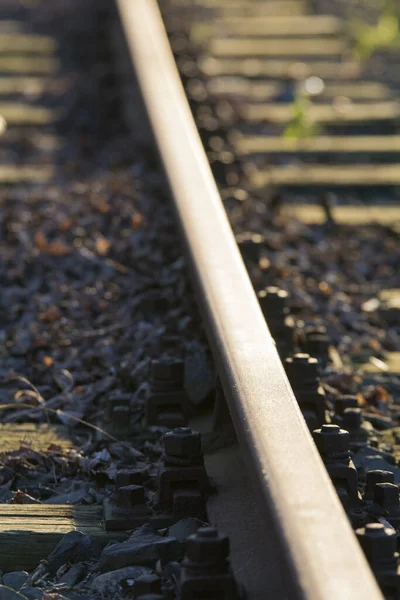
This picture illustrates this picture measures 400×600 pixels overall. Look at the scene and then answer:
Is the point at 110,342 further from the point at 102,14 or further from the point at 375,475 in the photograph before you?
the point at 102,14

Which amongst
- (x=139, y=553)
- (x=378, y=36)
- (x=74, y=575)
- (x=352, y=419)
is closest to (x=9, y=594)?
(x=74, y=575)

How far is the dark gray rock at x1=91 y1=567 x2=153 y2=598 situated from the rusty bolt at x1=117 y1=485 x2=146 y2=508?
282mm

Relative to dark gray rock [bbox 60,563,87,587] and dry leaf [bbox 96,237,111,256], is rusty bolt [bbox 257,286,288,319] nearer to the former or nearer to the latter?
dry leaf [bbox 96,237,111,256]

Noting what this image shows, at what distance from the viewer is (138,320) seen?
15.4 ft

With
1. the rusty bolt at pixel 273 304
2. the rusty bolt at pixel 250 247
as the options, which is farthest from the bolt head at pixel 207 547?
the rusty bolt at pixel 250 247

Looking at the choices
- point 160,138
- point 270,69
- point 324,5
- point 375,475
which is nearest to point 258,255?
point 160,138

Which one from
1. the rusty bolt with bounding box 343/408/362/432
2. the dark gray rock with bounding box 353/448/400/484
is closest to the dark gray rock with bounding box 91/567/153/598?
the dark gray rock with bounding box 353/448/400/484

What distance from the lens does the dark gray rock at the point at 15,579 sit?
2826 millimetres

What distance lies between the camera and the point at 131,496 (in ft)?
10.1

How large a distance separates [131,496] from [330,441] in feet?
1.63

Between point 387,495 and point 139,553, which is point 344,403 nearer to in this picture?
point 387,495

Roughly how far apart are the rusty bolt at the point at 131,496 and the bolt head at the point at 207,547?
536mm

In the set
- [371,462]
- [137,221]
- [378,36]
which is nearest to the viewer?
[371,462]

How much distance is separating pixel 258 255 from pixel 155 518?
2102mm
